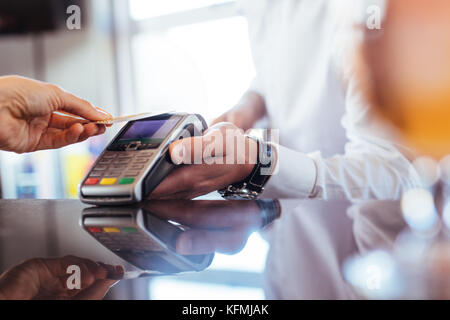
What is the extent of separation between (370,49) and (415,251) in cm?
73

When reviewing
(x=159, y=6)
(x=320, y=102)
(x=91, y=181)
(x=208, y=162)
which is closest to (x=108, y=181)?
(x=91, y=181)

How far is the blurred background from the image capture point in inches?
79.0

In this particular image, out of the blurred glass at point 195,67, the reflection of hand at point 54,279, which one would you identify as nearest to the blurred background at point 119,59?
the blurred glass at point 195,67

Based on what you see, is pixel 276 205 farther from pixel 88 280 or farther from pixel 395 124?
pixel 395 124

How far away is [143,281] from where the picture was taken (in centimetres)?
19

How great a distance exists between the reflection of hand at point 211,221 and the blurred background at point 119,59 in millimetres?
1487

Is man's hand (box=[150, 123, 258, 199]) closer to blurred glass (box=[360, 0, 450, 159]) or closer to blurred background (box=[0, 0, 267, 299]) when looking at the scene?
blurred glass (box=[360, 0, 450, 159])

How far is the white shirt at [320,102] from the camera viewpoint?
0.76 m

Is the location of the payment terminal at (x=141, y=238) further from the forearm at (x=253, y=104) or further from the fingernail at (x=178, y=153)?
the forearm at (x=253, y=104)

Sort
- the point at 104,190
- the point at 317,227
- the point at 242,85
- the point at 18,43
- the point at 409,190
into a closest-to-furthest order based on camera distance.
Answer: the point at 317,227 < the point at 104,190 < the point at 409,190 < the point at 242,85 < the point at 18,43

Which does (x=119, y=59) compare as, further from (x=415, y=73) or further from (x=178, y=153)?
(x=178, y=153)

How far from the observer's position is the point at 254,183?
57cm

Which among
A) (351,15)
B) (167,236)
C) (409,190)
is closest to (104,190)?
(167,236)

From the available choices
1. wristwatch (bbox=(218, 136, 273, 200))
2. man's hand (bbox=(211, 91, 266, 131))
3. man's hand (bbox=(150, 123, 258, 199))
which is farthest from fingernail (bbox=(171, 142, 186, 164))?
man's hand (bbox=(211, 91, 266, 131))
